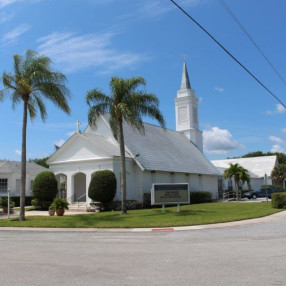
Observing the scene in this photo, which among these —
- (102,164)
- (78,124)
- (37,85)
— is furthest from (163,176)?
(37,85)

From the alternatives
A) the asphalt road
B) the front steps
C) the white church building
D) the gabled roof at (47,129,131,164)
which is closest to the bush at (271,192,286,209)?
the white church building

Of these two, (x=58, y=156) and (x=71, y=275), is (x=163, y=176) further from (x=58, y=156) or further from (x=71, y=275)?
(x=71, y=275)

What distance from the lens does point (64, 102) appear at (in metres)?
20.9

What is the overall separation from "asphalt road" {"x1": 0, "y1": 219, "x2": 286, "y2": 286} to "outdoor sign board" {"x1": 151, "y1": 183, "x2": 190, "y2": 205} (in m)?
7.42

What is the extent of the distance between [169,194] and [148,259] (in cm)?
1344

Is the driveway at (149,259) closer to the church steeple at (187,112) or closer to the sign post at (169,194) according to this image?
the sign post at (169,194)

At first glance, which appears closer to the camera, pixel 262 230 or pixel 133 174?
pixel 262 230

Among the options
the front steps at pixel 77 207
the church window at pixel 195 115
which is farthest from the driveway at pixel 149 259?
the church window at pixel 195 115

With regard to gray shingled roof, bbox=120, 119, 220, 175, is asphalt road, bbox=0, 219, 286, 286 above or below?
below

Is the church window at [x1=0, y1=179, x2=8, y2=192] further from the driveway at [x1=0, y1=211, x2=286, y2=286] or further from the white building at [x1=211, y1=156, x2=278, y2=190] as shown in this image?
the white building at [x1=211, y1=156, x2=278, y2=190]

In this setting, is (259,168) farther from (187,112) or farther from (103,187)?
(103,187)

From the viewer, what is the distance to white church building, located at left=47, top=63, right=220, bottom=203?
28.5 m

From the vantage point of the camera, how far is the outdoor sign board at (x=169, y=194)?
21.8 metres

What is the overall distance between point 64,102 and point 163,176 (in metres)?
13.6
